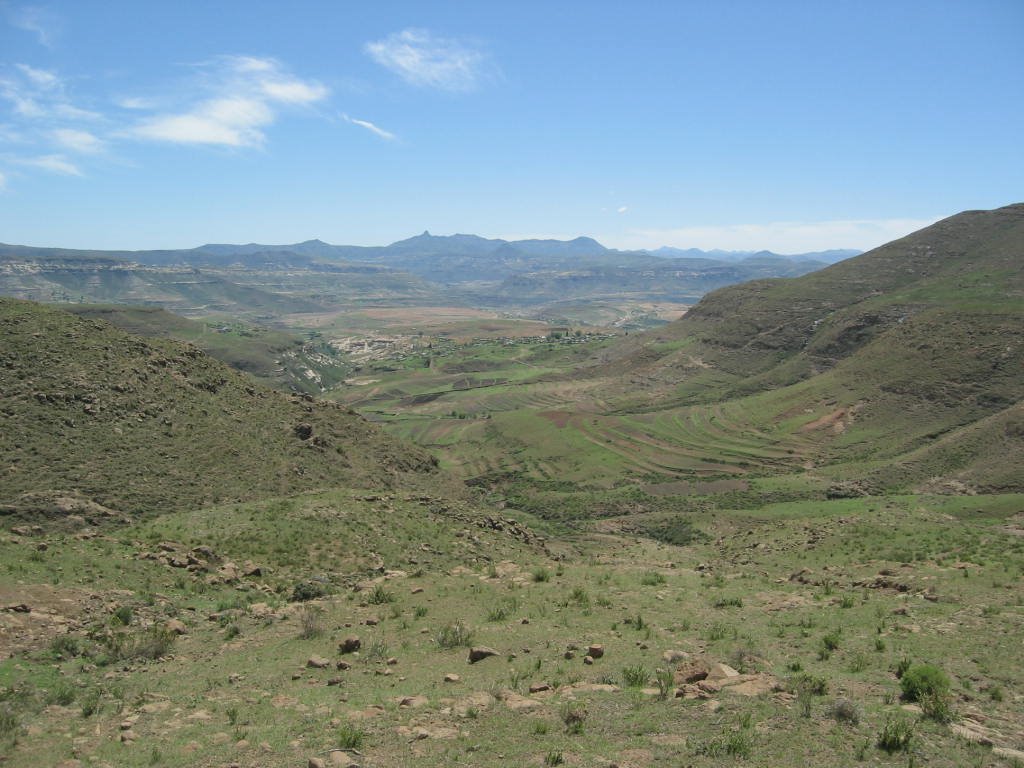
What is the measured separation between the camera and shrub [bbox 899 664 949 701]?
43.6 ft

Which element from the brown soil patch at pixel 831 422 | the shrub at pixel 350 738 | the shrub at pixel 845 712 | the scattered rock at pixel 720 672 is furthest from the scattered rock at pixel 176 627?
the brown soil patch at pixel 831 422

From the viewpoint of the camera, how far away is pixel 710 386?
134 m

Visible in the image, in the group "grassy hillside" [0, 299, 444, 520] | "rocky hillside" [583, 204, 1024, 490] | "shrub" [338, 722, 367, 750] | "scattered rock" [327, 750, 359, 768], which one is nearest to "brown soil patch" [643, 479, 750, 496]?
"rocky hillside" [583, 204, 1024, 490]

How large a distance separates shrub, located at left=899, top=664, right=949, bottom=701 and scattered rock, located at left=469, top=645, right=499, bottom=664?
996 centimetres

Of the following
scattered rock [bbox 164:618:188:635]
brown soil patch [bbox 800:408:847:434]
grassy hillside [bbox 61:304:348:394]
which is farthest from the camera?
grassy hillside [bbox 61:304:348:394]

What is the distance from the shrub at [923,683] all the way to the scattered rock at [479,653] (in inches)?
392

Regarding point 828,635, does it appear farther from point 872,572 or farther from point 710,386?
point 710,386

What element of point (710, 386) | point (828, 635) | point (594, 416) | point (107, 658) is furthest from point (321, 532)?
point (710, 386)

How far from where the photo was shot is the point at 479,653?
686 inches

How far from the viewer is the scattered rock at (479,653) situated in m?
17.3

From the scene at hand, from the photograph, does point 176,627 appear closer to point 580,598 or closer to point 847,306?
point 580,598

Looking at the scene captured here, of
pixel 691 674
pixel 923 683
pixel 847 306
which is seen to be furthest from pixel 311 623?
pixel 847 306

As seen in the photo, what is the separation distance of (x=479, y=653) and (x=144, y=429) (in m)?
30.7

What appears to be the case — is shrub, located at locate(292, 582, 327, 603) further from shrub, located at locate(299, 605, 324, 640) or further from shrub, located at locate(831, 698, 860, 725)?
shrub, located at locate(831, 698, 860, 725)
